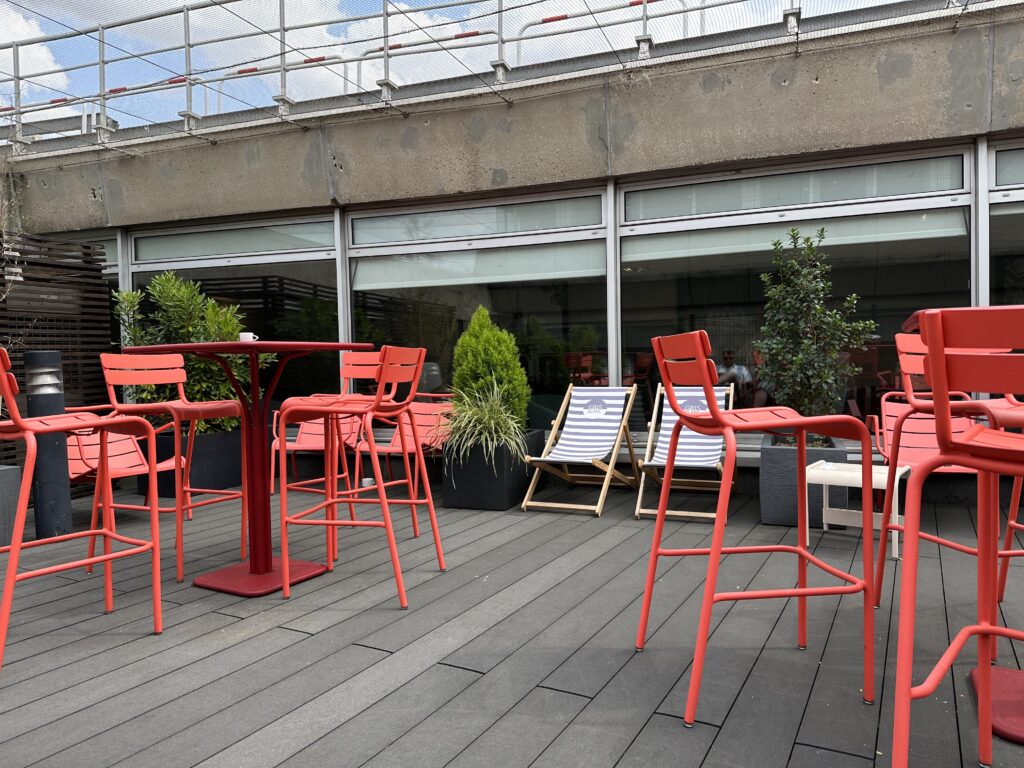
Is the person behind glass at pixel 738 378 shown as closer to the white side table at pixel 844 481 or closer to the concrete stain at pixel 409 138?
the white side table at pixel 844 481

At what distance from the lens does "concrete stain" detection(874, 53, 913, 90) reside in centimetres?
459

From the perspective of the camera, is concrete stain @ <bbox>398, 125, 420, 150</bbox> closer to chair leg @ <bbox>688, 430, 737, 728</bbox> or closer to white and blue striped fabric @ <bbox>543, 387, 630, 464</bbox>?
white and blue striped fabric @ <bbox>543, 387, 630, 464</bbox>

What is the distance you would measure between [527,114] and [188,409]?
373 cm

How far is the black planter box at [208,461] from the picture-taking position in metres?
5.23

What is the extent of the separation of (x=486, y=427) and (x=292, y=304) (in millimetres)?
2770

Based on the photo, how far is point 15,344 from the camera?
16.8 ft

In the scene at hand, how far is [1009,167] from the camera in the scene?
15.1ft

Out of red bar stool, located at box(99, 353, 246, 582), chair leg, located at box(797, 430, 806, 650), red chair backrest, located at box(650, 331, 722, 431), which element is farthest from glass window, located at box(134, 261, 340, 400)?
chair leg, located at box(797, 430, 806, 650)

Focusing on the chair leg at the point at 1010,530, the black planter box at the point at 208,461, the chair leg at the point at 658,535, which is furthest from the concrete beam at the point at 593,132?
the chair leg at the point at 658,535

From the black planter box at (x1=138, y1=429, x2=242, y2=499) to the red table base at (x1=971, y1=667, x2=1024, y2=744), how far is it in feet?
16.4

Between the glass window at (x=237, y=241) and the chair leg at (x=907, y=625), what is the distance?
5.84m

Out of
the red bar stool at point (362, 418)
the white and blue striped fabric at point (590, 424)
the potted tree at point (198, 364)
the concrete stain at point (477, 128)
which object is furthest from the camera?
the concrete stain at point (477, 128)

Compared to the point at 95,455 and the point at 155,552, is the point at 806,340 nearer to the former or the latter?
the point at 155,552

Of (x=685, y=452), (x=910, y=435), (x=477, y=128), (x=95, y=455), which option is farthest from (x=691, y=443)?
(x=95, y=455)
